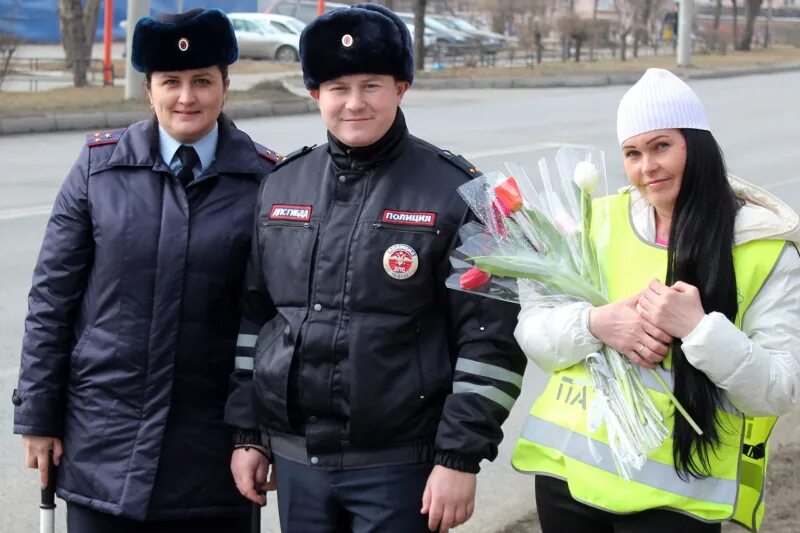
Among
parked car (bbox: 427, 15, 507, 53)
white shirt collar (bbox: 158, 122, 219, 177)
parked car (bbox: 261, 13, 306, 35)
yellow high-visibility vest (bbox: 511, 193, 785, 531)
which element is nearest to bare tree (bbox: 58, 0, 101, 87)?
parked car (bbox: 261, 13, 306, 35)

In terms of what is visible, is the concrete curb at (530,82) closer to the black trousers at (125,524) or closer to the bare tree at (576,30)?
the bare tree at (576,30)

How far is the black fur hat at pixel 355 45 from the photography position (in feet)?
9.60

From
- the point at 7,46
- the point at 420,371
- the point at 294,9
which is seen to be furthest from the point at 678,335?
the point at 294,9

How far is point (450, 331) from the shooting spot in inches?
116

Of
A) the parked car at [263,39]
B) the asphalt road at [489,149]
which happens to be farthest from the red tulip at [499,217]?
the parked car at [263,39]

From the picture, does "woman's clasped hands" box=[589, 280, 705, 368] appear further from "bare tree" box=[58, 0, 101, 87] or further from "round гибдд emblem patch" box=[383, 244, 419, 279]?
"bare tree" box=[58, 0, 101, 87]

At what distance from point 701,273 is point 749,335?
0.54ft

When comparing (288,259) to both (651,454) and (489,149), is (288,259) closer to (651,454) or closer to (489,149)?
(651,454)

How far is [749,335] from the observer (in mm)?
2709

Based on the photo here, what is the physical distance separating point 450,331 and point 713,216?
0.65 metres

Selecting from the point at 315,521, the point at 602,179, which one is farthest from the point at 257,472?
the point at 602,179

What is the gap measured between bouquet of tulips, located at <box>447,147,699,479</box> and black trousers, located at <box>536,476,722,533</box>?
4.4 inches

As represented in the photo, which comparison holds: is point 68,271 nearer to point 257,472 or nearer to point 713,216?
point 257,472

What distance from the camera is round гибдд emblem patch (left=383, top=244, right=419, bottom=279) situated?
2.88 metres
